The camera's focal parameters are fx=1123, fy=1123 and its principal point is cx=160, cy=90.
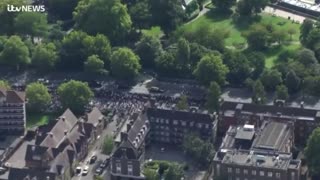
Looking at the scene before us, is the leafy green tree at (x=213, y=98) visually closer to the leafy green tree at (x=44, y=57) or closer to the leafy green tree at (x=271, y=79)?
the leafy green tree at (x=271, y=79)

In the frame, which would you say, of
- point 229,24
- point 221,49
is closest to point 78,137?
point 221,49

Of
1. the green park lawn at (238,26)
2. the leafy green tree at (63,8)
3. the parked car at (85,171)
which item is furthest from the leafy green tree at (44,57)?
the parked car at (85,171)

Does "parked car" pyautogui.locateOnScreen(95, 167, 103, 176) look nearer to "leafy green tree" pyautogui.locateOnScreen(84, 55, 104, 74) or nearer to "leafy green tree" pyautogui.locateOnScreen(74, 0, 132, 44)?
"leafy green tree" pyautogui.locateOnScreen(84, 55, 104, 74)

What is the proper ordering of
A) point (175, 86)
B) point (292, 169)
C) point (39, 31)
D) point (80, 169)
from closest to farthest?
point (292, 169), point (80, 169), point (175, 86), point (39, 31)

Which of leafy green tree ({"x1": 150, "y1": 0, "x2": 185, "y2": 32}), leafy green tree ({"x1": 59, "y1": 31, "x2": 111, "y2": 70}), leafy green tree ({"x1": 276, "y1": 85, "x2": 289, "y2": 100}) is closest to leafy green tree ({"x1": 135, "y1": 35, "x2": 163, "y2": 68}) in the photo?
leafy green tree ({"x1": 59, "y1": 31, "x2": 111, "y2": 70})

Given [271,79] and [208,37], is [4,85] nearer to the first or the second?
[208,37]

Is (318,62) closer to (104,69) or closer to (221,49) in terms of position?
(221,49)
